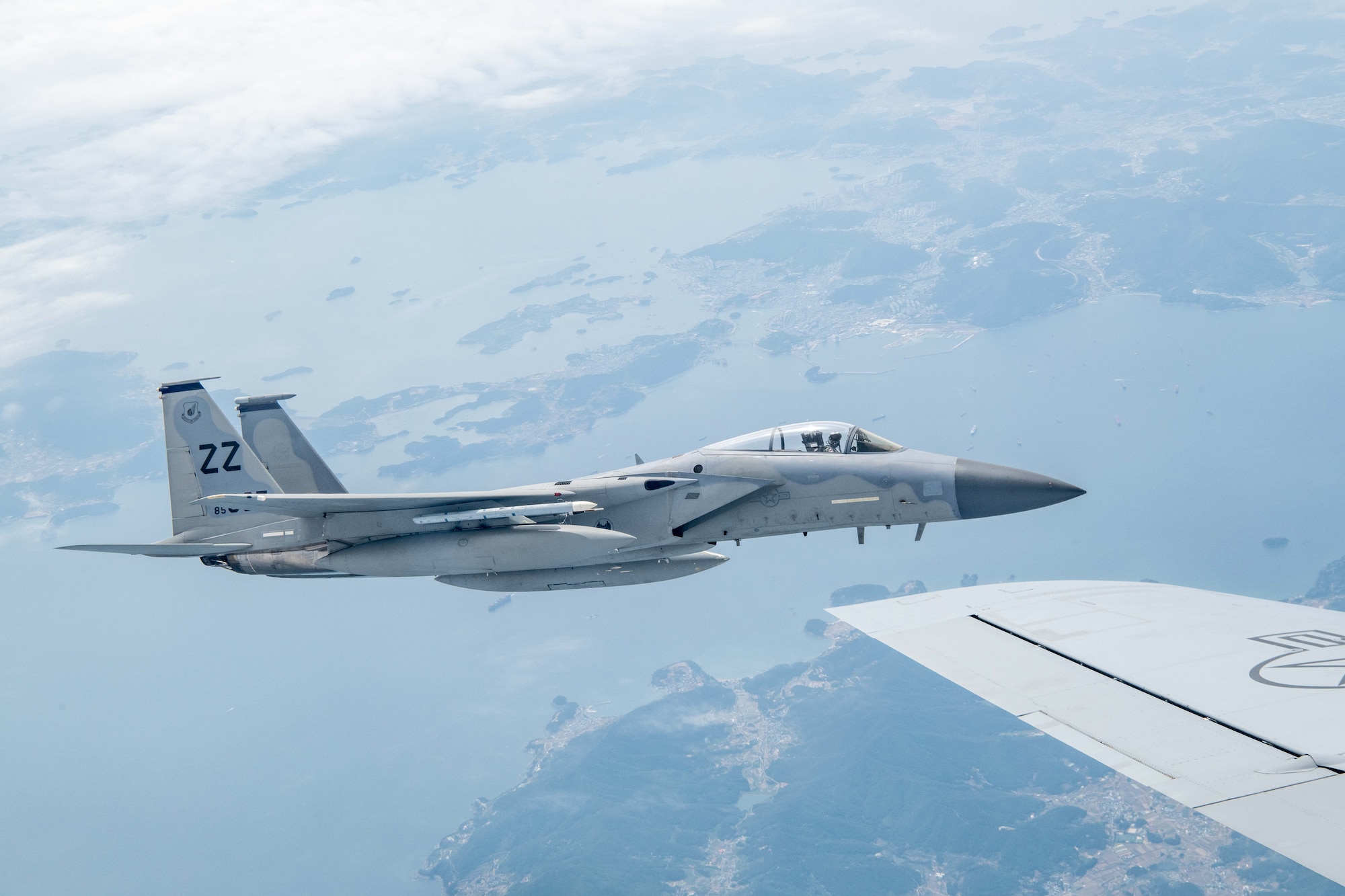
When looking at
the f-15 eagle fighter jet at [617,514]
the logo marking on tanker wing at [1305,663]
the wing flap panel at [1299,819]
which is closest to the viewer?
the wing flap panel at [1299,819]

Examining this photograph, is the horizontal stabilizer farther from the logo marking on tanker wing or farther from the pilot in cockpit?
the logo marking on tanker wing

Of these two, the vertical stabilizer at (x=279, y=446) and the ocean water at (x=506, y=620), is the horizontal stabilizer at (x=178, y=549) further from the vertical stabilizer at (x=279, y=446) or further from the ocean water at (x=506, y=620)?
the ocean water at (x=506, y=620)

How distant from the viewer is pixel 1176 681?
13398 mm

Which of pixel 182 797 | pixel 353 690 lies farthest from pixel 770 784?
pixel 182 797

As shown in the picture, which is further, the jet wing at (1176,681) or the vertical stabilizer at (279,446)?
the vertical stabilizer at (279,446)

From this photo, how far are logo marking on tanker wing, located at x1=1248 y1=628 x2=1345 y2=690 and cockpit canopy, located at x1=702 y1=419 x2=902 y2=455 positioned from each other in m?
7.23

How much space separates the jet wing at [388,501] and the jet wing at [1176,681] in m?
6.98

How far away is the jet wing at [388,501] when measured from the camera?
18656 millimetres

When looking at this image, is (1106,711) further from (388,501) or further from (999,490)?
(388,501)

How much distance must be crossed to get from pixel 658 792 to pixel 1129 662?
369ft

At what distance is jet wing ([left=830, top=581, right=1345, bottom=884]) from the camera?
9820 millimetres

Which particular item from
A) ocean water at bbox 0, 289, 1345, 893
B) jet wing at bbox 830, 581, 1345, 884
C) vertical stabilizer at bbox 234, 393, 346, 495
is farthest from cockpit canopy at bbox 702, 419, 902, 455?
ocean water at bbox 0, 289, 1345, 893

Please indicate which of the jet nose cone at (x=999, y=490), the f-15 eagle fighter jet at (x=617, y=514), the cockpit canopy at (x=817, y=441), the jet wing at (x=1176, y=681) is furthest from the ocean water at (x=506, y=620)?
the jet nose cone at (x=999, y=490)

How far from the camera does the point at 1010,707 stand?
539 inches
